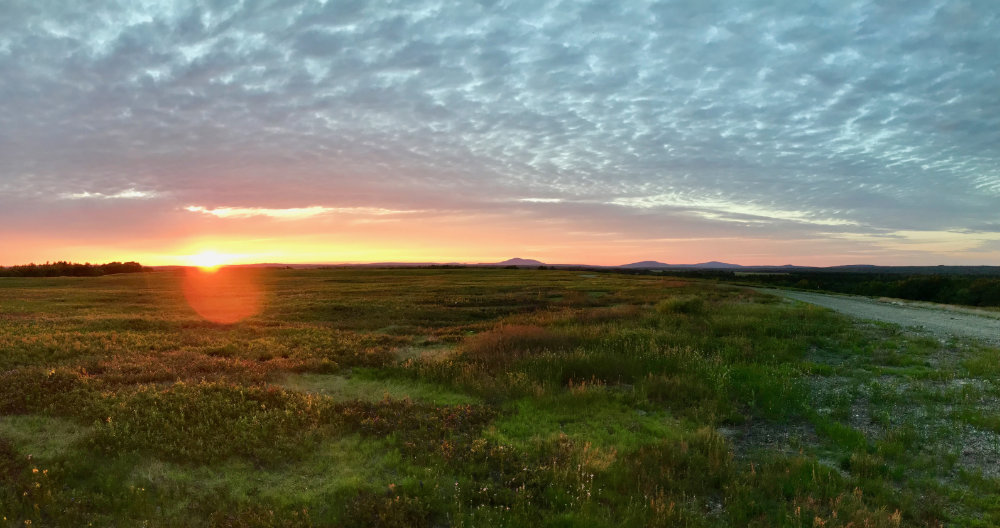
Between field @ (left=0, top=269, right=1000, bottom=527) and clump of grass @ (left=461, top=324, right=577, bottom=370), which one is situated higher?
clump of grass @ (left=461, top=324, right=577, bottom=370)

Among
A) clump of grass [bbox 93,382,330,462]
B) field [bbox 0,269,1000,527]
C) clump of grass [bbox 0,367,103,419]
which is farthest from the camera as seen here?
clump of grass [bbox 0,367,103,419]

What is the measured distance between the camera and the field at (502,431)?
7090mm

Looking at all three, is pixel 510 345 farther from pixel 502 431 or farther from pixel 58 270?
pixel 58 270

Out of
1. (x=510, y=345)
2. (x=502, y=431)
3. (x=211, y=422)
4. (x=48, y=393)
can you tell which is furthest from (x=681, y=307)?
(x=48, y=393)

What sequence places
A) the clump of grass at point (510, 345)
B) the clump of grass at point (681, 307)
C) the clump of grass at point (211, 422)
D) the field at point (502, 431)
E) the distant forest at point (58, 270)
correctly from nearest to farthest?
the field at point (502, 431) → the clump of grass at point (211, 422) → the clump of grass at point (510, 345) → the clump of grass at point (681, 307) → the distant forest at point (58, 270)

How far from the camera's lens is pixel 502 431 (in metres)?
10.2

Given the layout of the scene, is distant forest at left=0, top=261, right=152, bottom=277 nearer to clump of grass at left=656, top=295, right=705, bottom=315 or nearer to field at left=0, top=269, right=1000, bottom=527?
field at left=0, top=269, right=1000, bottom=527

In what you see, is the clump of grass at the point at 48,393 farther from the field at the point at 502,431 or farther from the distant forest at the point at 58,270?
the distant forest at the point at 58,270

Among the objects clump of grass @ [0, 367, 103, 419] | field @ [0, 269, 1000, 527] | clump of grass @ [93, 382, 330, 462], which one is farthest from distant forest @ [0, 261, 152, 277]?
clump of grass @ [93, 382, 330, 462]

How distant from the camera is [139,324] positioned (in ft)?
76.9

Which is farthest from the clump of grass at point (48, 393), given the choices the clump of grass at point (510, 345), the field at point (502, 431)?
the clump of grass at point (510, 345)

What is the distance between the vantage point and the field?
709 centimetres

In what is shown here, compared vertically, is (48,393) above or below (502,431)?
above

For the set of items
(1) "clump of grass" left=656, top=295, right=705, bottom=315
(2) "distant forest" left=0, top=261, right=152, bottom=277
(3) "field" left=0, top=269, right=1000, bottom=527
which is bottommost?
(3) "field" left=0, top=269, right=1000, bottom=527
